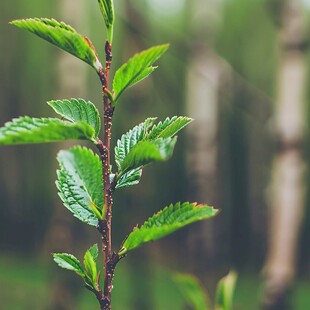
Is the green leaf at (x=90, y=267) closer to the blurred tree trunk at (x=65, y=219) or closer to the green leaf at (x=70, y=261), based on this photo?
the green leaf at (x=70, y=261)

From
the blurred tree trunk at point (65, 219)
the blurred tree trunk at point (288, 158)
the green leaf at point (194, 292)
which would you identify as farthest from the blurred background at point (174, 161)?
the green leaf at point (194, 292)

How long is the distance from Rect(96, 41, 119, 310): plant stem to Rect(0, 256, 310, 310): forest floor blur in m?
9.20

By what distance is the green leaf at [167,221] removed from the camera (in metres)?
0.46

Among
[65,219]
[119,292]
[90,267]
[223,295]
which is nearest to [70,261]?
[90,267]

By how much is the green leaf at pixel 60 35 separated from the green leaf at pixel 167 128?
0.08m

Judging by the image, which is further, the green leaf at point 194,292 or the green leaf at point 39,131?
the green leaf at point 194,292

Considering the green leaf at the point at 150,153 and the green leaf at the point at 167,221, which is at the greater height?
the green leaf at the point at 150,153

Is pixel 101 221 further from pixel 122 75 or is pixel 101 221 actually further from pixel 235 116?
pixel 235 116

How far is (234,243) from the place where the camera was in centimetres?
1730

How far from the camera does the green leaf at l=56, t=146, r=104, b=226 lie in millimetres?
542

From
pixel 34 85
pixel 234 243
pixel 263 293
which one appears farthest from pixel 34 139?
pixel 34 85

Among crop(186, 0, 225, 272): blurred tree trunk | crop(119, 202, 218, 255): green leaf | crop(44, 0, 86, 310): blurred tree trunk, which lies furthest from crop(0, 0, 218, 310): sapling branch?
crop(186, 0, 225, 272): blurred tree trunk

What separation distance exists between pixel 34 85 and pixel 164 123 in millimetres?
20926

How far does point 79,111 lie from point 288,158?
179 inches
